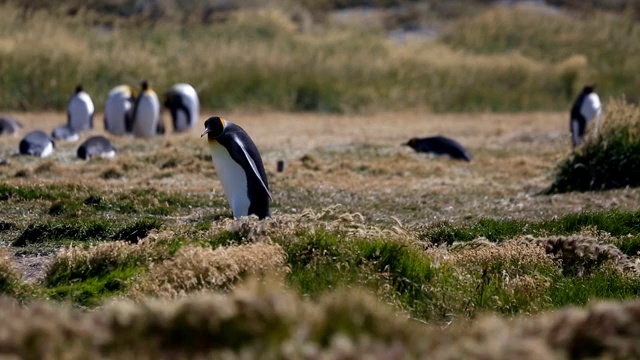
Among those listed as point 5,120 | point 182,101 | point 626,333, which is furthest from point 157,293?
point 182,101

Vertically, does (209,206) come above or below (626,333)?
below

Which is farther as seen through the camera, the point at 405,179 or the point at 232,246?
the point at 405,179

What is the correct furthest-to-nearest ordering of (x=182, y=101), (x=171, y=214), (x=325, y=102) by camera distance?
(x=325, y=102)
(x=182, y=101)
(x=171, y=214)

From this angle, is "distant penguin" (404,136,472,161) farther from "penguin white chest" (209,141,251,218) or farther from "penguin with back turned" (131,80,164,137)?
"penguin white chest" (209,141,251,218)

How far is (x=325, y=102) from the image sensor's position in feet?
92.3

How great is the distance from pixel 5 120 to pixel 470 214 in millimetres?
11282

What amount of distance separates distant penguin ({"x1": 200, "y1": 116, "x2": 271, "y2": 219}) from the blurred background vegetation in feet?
53.5

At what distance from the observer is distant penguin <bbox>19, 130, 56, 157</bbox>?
15.7 meters

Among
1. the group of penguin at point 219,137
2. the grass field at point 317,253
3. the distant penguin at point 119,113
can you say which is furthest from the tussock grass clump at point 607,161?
the distant penguin at point 119,113

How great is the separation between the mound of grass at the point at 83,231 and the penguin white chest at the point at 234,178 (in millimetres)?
1064

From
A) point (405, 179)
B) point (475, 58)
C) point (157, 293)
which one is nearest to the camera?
point (157, 293)

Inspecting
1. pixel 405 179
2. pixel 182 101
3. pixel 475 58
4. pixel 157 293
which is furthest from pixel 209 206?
pixel 475 58

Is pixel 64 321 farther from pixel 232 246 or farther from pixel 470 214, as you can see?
pixel 470 214

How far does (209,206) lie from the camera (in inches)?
433
